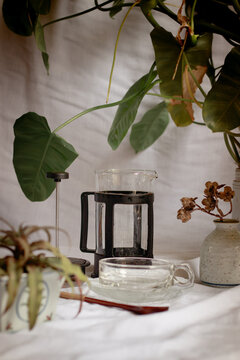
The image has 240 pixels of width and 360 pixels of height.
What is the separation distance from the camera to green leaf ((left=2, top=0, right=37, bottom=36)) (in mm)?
1338

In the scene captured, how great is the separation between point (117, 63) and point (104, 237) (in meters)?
0.56

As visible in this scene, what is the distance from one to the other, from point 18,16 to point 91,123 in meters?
0.35

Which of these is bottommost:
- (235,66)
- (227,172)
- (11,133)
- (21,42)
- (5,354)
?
(5,354)

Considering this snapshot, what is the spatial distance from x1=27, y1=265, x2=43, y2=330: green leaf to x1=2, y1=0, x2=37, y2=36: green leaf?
82cm

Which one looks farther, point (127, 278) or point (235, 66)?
point (235, 66)

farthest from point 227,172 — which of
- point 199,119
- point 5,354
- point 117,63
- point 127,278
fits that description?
point 5,354

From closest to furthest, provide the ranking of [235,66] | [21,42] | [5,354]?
[5,354], [235,66], [21,42]

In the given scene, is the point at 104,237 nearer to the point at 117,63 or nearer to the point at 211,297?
the point at 211,297

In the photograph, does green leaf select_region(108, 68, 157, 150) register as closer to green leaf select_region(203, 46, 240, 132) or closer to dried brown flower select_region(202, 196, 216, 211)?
green leaf select_region(203, 46, 240, 132)

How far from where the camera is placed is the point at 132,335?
2.54 feet

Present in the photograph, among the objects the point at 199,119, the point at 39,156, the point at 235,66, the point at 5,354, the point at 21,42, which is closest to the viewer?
the point at 5,354

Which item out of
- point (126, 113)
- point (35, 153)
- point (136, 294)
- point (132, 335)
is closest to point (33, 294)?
point (132, 335)

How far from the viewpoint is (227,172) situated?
158cm

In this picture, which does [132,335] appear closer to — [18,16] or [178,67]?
[178,67]
